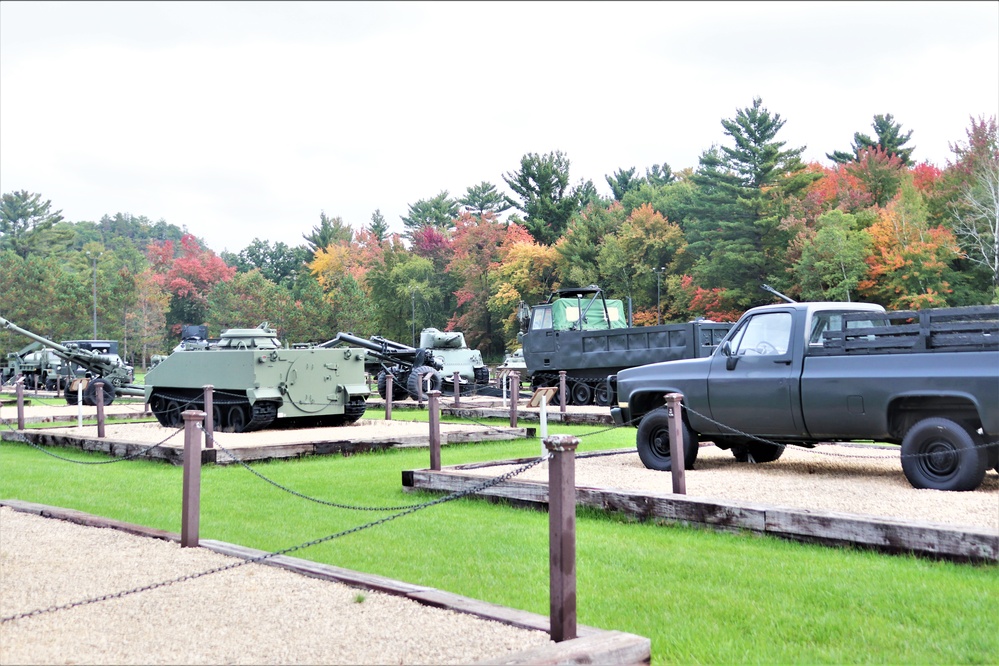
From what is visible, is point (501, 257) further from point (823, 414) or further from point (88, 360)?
point (823, 414)

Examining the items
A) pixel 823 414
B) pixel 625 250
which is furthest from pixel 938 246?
pixel 823 414

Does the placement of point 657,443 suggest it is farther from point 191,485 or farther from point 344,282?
point 344,282

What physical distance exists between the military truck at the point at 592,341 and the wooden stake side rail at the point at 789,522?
14.3 meters

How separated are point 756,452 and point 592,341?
1458 centimetres

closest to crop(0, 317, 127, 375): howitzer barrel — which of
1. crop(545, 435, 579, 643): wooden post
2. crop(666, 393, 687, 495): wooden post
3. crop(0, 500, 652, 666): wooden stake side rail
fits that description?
crop(0, 500, 652, 666): wooden stake side rail

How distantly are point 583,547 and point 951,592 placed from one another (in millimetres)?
2444

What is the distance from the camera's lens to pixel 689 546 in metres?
7.38

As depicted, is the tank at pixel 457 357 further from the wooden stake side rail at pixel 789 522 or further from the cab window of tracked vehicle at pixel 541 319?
the wooden stake side rail at pixel 789 522

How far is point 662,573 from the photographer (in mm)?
6590

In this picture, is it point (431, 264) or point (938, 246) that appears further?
point (431, 264)

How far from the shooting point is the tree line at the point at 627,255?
40156mm

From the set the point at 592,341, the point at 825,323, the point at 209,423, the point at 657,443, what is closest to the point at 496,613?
the point at 825,323

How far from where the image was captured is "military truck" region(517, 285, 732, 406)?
23578 mm

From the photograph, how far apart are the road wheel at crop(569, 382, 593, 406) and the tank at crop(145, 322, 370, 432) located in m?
8.93
